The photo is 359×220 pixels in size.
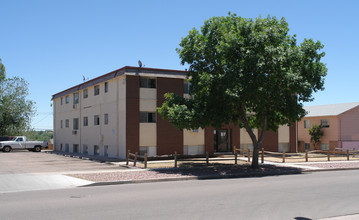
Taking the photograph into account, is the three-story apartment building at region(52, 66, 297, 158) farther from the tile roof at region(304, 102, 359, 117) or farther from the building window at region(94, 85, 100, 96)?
the tile roof at region(304, 102, 359, 117)

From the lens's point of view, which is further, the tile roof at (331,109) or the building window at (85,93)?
the tile roof at (331,109)

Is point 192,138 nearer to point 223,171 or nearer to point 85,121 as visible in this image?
point 223,171

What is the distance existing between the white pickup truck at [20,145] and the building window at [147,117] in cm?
1969

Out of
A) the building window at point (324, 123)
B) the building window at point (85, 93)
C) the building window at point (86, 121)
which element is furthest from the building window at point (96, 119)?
the building window at point (324, 123)

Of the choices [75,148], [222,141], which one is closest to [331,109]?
[222,141]

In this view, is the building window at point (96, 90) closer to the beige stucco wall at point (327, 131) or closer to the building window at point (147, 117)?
the building window at point (147, 117)

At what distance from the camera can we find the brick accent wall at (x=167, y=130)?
93.1 ft

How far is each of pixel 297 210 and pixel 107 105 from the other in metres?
23.3

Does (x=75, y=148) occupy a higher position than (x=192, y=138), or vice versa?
(x=192, y=138)

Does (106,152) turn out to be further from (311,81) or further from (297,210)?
(297,210)

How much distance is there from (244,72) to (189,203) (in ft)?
35.1

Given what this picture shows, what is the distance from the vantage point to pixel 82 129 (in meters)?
35.8

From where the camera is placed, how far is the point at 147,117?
28.2 m

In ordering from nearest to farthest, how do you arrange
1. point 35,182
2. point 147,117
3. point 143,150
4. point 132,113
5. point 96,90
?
point 35,182 < point 132,113 < point 143,150 < point 147,117 < point 96,90
